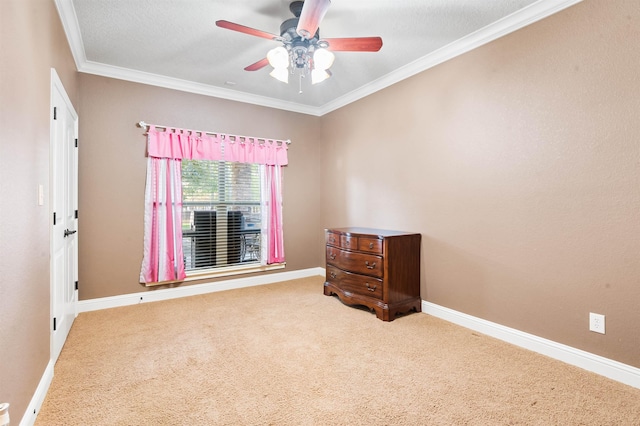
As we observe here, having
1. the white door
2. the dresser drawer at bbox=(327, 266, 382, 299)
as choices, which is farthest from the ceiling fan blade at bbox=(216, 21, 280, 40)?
the dresser drawer at bbox=(327, 266, 382, 299)

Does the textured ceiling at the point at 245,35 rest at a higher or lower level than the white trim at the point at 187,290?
higher

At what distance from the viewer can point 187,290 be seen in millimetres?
3879

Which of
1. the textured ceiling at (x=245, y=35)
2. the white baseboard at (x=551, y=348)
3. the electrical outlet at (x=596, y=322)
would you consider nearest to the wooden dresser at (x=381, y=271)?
the white baseboard at (x=551, y=348)

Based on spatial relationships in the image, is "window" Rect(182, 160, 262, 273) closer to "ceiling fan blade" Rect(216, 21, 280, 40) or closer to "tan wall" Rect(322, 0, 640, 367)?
"tan wall" Rect(322, 0, 640, 367)

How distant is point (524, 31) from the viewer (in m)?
2.46

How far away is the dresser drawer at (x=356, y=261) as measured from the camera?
10.4ft

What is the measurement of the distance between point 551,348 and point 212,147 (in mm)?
4005

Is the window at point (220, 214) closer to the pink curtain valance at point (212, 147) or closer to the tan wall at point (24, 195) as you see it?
the pink curtain valance at point (212, 147)

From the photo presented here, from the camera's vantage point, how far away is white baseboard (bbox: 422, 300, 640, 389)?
6.55 feet

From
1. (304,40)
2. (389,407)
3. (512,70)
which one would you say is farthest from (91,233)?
(512,70)

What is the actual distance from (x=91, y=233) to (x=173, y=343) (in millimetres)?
1719

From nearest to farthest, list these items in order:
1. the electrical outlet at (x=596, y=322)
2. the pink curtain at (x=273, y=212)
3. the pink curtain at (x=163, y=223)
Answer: the electrical outlet at (x=596, y=322) → the pink curtain at (x=163, y=223) → the pink curtain at (x=273, y=212)

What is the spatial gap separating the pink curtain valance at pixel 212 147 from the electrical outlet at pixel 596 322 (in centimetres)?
371

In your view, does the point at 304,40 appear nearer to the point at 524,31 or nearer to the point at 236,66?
the point at 236,66
